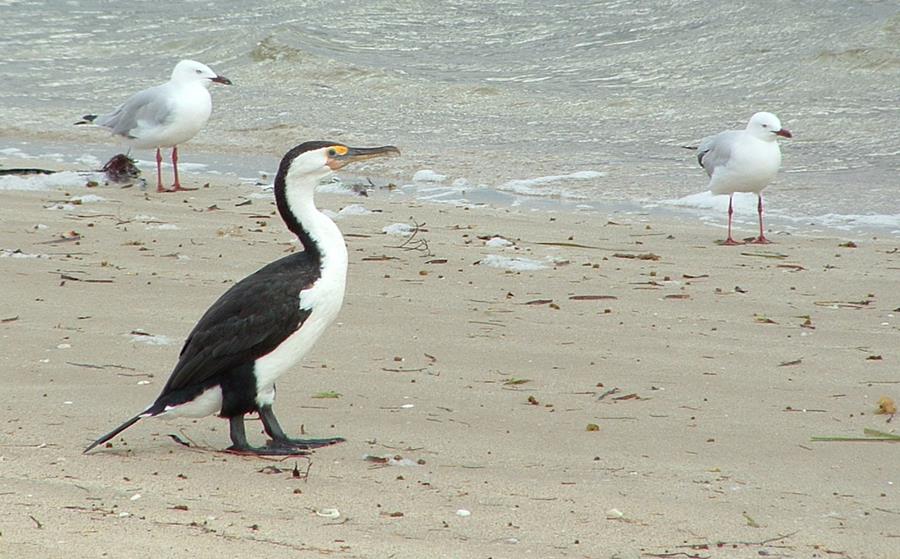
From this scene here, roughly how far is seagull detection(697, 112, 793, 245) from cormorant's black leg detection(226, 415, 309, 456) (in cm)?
597

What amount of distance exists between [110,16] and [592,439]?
850 inches

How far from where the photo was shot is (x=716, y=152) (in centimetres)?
1084

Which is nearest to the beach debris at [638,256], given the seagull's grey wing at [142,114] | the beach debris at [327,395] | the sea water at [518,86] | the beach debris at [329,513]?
the sea water at [518,86]

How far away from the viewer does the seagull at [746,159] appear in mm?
10406

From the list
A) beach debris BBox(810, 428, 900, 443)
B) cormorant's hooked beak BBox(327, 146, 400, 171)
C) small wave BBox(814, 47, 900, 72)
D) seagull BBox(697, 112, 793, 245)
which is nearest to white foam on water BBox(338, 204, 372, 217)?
seagull BBox(697, 112, 793, 245)

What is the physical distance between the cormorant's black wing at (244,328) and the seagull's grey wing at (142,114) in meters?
7.72

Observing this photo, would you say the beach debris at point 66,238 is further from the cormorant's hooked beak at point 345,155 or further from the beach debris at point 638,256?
the cormorant's hooked beak at point 345,155

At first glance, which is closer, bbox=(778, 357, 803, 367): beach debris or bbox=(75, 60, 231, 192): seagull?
bbox=(778, 357, 803, 367): beach debris

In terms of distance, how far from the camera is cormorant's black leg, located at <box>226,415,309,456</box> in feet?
15.5

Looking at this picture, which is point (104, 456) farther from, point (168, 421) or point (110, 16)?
A: point (110, 16)

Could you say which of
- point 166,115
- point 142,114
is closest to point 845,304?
point 166,115

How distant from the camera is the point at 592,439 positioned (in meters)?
5.00

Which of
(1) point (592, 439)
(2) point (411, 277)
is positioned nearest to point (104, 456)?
(1) point (592, 439)

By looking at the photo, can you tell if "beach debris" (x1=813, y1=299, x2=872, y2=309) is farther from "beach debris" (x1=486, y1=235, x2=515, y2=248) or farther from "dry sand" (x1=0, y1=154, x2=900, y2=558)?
"beach debris" (x1=486, y1=235, x2=515, y2=248)
